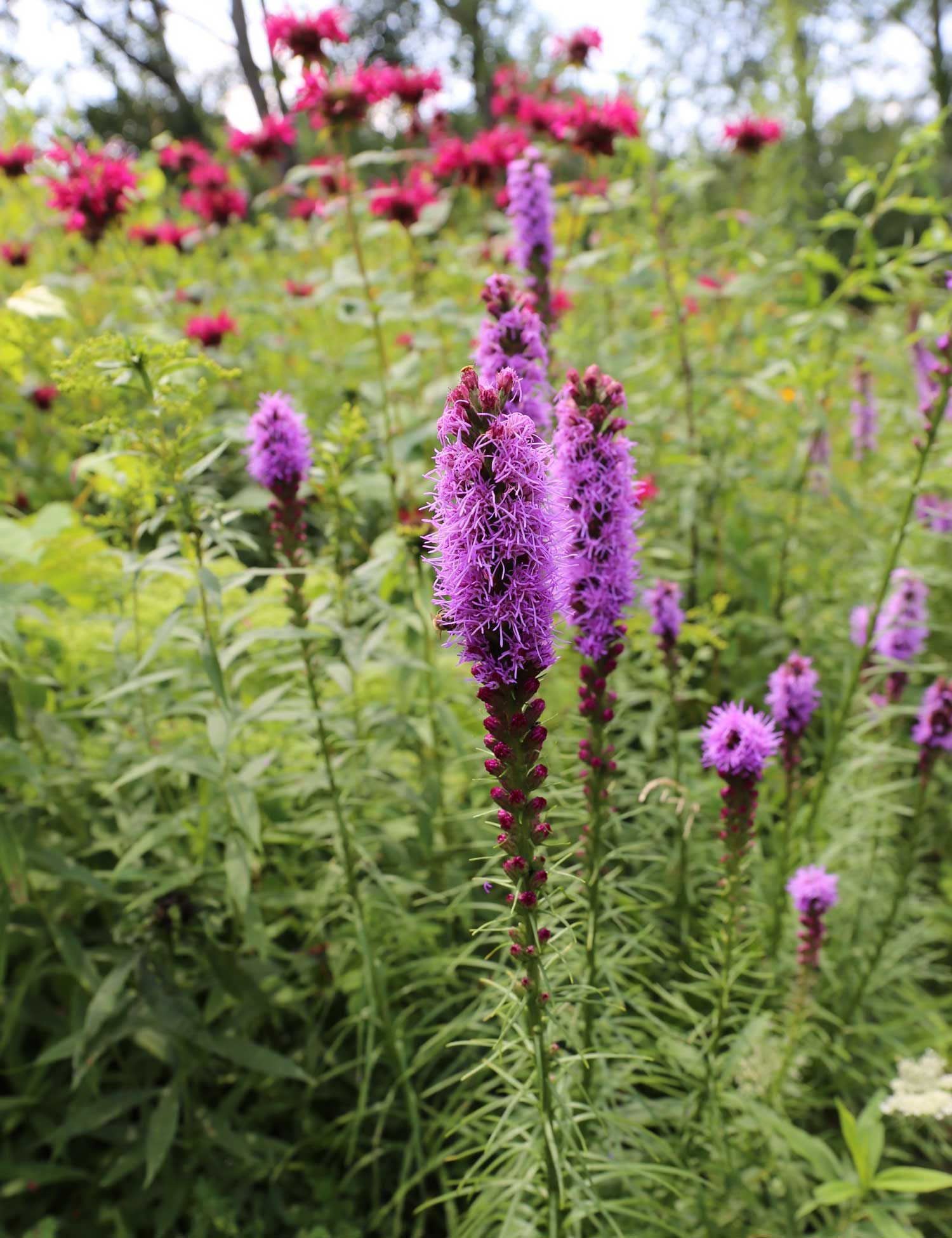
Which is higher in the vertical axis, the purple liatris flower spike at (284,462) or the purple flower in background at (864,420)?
the purple liatris flower spike at (284,462)

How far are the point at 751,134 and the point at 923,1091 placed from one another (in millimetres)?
4892

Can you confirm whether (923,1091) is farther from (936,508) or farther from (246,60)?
(246,60)

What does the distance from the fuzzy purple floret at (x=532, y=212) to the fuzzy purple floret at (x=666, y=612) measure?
117 centimetres

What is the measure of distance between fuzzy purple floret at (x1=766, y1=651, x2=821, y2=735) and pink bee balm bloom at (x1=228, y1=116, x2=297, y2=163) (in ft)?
15.4

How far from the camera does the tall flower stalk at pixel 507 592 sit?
3.83 ft

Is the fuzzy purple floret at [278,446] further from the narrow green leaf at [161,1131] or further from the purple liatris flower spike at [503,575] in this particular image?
Answer: the narrow green leaf at [161,1131]

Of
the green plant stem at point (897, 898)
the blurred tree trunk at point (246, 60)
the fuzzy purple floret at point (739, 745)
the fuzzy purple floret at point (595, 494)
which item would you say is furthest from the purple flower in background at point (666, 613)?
the blurred tree trunk at point (246, 60)

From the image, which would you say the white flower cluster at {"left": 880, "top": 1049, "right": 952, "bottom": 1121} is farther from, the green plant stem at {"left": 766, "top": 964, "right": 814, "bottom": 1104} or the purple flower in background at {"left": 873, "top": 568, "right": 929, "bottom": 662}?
the purple flower in background at {"left": 873, "top": 568, "right": 929, "bottom": 662}

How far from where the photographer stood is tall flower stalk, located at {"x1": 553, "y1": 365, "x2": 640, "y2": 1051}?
5.44 ft

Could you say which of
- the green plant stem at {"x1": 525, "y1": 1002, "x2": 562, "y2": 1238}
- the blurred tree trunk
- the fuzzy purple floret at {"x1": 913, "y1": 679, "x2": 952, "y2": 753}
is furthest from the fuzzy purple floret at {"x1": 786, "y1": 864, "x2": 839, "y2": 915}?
the blurred tree trunk

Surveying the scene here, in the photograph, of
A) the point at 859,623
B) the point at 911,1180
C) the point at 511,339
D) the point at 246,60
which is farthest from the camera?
the point at 246,60

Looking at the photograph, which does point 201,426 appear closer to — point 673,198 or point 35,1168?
point 35,1168

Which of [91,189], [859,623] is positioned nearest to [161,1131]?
[859,623]

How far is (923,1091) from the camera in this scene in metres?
2.06
